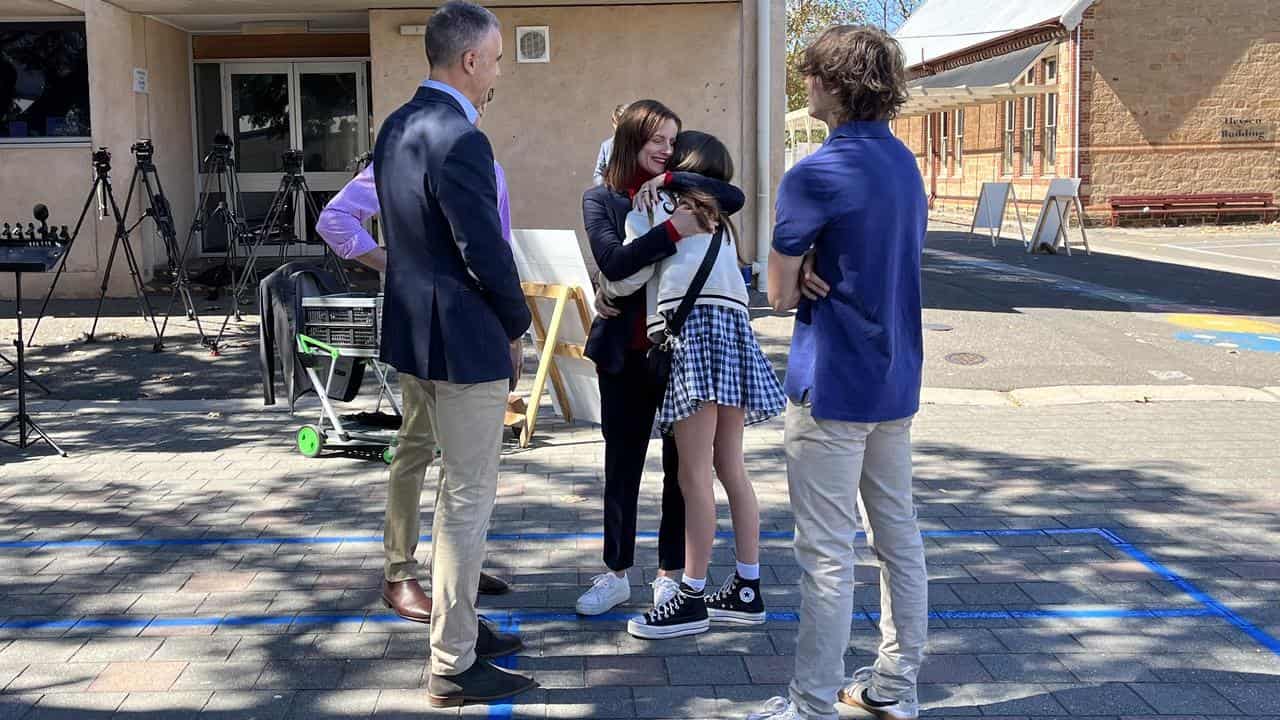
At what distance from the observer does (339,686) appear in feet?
13.3

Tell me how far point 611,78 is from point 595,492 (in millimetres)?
8583

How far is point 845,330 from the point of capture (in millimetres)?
3477

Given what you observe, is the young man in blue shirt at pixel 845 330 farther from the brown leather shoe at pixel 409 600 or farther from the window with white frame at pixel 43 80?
the window with white frame at pixel 43 80

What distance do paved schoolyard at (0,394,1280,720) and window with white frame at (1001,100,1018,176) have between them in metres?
27.4

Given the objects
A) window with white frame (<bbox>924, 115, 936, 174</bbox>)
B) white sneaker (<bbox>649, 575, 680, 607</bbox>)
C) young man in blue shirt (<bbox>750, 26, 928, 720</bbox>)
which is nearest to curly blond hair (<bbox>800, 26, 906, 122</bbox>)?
young man in blue shirt (<bbox>750, 26, 928, 720</bbox>)

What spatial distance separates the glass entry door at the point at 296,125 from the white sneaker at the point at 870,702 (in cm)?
1366

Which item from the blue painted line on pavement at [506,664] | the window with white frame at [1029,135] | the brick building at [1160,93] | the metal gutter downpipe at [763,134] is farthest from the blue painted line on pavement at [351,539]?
the window with white frame at [1029,135]

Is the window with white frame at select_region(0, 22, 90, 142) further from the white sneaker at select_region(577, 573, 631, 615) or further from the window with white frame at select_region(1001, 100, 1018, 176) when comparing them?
the window with white frame at select_region(1001, 100, 1018, 176)

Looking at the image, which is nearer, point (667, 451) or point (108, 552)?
point (667, 451)

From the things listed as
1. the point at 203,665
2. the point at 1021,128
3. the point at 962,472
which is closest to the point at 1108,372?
the point at 962,472

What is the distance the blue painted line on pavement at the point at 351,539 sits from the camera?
5586 mm

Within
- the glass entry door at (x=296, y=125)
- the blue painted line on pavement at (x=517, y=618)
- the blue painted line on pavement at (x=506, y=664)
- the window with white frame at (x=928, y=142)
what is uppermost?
the window with white frame at (x=928, y=142)

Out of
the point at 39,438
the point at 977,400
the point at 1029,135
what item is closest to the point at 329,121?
the point at 39,438

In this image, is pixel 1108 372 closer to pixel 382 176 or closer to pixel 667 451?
→ pixel 667 451
